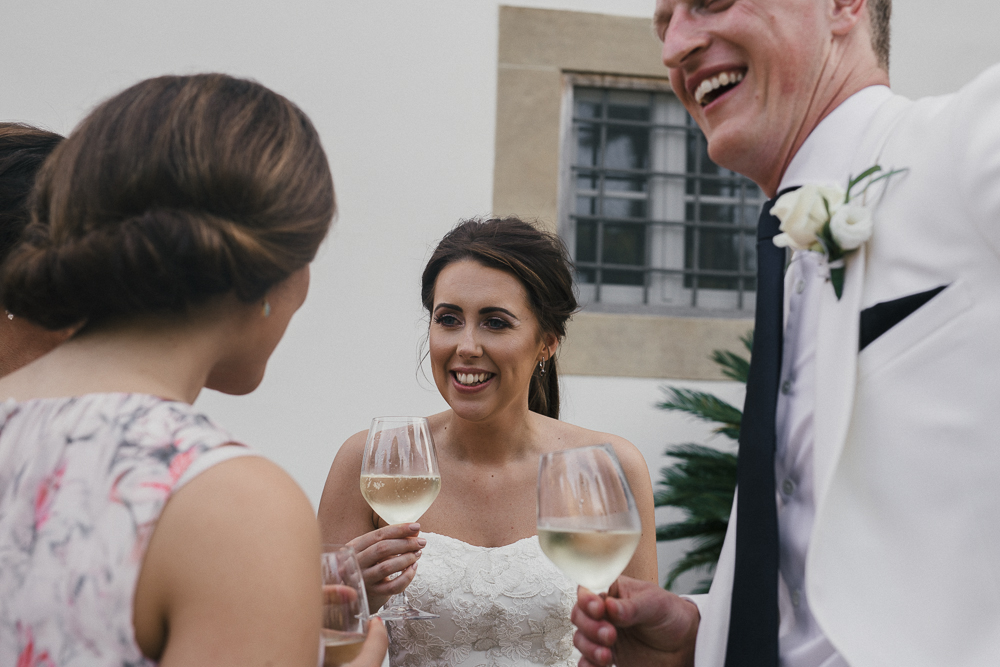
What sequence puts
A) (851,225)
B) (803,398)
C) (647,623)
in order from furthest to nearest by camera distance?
1. (647,623)
2. (803,398)
3. (851,225)

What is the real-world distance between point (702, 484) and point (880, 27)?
149 inches

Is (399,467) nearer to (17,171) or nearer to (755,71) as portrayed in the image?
(17,171)

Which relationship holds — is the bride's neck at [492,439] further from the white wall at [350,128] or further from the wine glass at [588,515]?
the white wall at [350,128]

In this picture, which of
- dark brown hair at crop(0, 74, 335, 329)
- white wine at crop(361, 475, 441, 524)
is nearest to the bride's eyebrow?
white wine at crop(361, 475, 441, 524)

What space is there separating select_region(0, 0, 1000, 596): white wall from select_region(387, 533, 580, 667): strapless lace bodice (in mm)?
2546

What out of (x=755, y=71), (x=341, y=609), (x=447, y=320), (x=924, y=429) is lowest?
(x=341, y=609)

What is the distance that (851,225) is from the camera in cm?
139

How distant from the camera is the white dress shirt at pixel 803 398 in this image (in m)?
1.48

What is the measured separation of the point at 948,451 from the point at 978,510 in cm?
9

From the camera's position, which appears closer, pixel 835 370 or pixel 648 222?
pixel 835 370

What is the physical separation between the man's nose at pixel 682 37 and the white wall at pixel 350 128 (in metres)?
3.79

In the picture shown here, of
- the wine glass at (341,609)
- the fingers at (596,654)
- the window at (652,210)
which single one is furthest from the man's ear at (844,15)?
the window at (652,210)

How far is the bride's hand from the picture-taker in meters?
2.14

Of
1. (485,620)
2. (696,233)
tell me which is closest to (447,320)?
(485,620)
